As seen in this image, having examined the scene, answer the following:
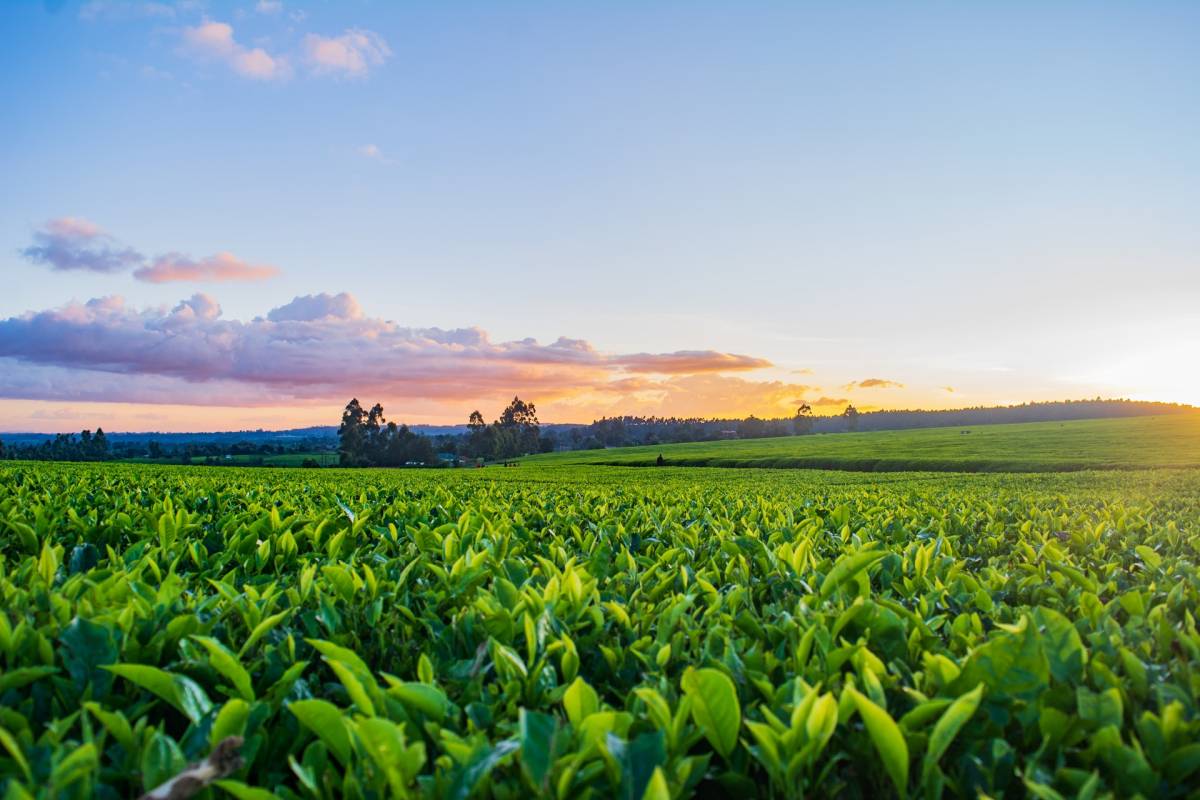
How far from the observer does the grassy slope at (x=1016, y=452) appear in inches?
1946

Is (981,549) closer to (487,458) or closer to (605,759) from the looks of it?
(605,759)

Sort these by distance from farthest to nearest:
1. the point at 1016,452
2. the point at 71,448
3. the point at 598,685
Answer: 1. the point at 71,448
2. the point at 1016,452
3. the point at 598,685

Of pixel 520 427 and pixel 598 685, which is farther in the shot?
pixel 520 427

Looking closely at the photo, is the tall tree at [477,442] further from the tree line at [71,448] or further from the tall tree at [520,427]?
the tree line at [71,448]

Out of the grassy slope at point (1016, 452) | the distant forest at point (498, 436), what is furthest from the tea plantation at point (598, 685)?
the distant forest at point (498, 436)

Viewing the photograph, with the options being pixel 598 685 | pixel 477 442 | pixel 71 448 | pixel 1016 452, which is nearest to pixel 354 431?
pixel 477 442

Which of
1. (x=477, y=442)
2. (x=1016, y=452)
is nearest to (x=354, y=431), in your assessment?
(x=477, y=442)

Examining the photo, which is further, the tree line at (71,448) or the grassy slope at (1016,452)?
the tree line at (71,448)

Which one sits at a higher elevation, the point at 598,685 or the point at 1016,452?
the point at 598,685

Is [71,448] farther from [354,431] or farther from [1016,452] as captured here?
[1016,452]

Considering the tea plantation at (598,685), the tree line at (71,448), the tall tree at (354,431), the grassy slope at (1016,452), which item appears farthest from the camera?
the tall tree at (354,431)

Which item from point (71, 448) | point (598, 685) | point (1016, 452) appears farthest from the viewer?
point (71, 448)

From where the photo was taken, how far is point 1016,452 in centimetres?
5938

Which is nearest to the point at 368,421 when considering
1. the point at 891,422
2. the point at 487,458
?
the point at 487,458
